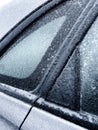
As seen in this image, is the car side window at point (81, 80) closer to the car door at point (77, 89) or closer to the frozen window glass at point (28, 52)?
the car door at point (77, 89)

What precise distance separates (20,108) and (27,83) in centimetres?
18

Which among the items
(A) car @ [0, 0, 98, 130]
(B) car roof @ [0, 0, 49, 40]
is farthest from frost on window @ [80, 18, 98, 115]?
(B) car roof @ [0, 0, 49, 40]

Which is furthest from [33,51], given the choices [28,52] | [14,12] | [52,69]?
[14,12]

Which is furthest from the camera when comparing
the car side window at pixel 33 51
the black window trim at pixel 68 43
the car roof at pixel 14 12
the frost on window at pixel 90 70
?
the car roof at pixel 14 12

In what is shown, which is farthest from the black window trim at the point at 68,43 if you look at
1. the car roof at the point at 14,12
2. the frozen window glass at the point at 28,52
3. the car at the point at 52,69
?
the car roof at the point at 14,12

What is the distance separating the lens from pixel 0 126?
6.09 feet

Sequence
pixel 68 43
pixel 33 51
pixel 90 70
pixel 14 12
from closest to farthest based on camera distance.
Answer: pixel 90 70
pixel 68 43
pixel 33 51
pixel 14 12

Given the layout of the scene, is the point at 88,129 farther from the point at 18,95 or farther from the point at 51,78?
the point at 18,95

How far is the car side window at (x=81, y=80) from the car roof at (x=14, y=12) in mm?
703

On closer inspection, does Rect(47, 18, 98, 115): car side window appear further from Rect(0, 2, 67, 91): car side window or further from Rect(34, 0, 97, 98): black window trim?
Rect(0, 2, 67, 91): car side window

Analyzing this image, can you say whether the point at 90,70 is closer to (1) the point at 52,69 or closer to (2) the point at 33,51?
(1) the point at 52,69

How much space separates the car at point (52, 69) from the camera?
1.53 m

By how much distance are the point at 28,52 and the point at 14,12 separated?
49 centimetres

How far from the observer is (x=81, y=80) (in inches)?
62.2
